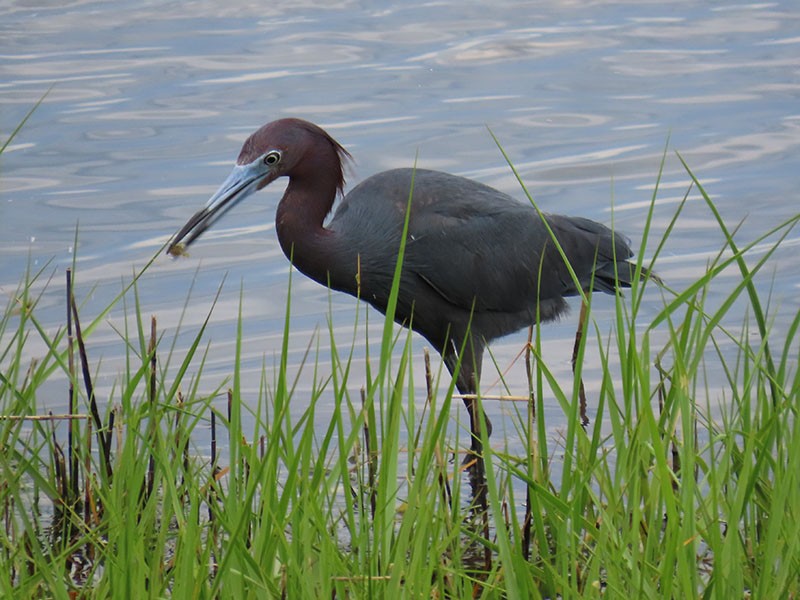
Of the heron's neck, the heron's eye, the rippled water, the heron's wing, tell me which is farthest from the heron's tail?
the heron's eye

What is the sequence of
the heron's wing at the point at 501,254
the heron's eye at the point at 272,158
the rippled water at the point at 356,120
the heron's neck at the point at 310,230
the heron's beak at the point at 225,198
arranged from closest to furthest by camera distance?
1. the heron's beak at the point at 225,198
2. the heron's eye at the point at 272,158
3. the heron's neck at the point at 310,230
4. the heron's wing at the point at 501,254
5. the rippled water at the point at 356,120

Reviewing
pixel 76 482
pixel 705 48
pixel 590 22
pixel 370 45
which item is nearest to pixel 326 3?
pixel 370 45

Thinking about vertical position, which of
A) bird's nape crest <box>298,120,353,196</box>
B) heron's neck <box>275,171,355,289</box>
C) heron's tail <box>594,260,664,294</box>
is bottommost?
heron's tail <box>594,260,664,294</box>

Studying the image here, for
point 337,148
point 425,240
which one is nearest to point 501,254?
point 425,240

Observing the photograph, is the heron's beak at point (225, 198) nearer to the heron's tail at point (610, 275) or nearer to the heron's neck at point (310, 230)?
the heron's neck at point (310, 230)

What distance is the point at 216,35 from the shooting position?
10.5 meters

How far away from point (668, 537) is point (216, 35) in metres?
8.80

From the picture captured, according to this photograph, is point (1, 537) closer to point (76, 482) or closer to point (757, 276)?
point (76, 482)

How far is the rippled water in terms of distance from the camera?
6414mm

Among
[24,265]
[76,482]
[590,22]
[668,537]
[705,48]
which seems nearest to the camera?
[668,537]

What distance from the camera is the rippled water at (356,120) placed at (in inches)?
253

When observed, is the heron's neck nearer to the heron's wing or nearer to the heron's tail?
the heron's wing

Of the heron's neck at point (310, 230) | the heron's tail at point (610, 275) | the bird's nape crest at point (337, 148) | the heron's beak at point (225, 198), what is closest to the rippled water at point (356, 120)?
the heron's tail at point (610, 275)

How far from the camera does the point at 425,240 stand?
4914 millimetres
